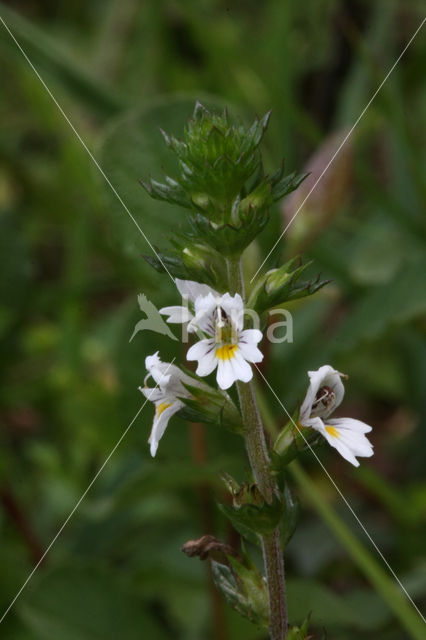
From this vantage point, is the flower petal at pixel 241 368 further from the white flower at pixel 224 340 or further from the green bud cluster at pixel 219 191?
the green bud cluster at pixel 219 191

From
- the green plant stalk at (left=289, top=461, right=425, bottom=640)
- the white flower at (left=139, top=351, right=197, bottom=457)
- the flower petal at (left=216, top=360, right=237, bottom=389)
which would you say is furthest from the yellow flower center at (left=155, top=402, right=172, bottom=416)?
the green plant stalk at (left=289, top=461, right=425, bottom=640)

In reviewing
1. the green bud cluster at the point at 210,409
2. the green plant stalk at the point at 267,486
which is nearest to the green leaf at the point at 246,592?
the green plant stalk at the point at 267,486

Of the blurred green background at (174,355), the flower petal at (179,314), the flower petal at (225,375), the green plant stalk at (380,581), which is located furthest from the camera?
the blurred green background at (174,355)

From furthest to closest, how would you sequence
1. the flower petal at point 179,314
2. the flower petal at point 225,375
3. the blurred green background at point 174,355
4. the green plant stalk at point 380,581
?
the blurred green background at point 174,355 → the green plant stalk at point 380,581 → the flower petal at point 179,314 → the flower petal at point 225,375

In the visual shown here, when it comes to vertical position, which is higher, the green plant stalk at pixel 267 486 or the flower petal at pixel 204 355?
the flower petal at pixel 204 355

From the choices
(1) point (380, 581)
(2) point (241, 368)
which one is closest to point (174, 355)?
(1) point (380, 581)

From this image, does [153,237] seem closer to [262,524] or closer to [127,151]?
[127,151]

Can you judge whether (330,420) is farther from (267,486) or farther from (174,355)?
(174,355)
